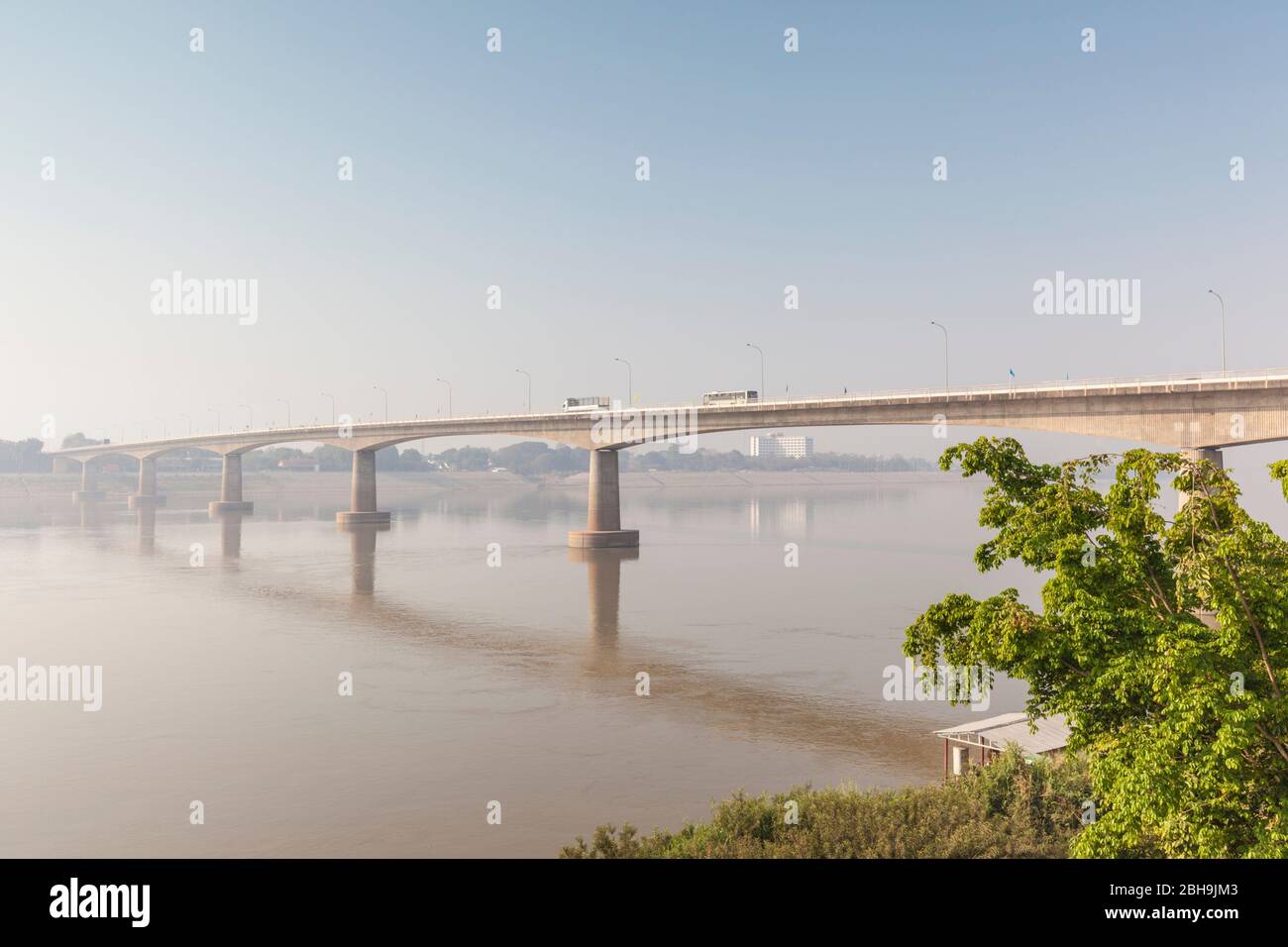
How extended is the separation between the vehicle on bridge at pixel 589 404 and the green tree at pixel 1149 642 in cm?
6984

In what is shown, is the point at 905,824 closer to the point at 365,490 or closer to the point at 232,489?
the point at 365,490

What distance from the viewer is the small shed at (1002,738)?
18.9 meters

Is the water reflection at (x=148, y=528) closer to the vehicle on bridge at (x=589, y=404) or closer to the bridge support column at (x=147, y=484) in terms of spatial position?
the bridge support column at (x=147, y=484)

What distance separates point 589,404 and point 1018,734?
70360mm

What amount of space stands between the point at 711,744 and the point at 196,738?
523 inches

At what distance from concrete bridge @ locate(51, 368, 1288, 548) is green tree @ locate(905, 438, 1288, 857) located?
3127 centimetres

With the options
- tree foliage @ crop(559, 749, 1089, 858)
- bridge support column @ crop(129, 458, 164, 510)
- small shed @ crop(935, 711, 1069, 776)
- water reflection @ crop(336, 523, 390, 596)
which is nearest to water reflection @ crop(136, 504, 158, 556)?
bridge support column @ crop(129, 458, 164, 510)

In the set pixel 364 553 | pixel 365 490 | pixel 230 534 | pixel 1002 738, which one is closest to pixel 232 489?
pixel 365 490

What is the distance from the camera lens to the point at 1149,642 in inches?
473
